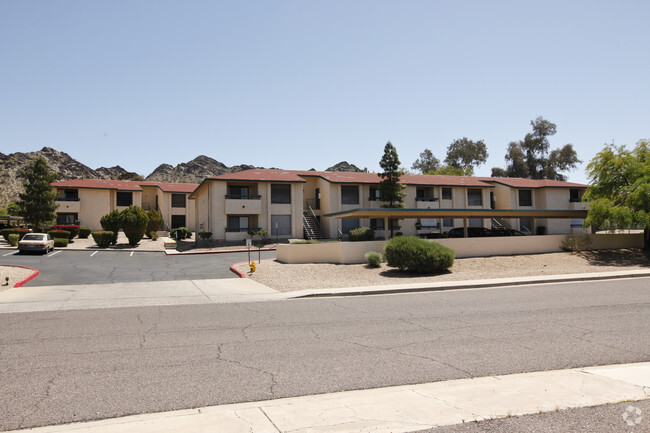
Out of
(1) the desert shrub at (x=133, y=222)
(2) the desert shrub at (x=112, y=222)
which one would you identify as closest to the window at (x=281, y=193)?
(1) the desert shrub at (x=133, y=222)

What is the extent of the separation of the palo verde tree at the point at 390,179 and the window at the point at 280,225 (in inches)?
375

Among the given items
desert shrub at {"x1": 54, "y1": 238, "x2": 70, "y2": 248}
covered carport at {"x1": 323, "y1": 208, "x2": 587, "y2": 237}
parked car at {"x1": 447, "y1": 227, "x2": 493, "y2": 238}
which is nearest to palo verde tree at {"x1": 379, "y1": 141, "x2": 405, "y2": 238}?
parked car at {"x1": 447, "y1": 227, "x2": 493, "y2": 238}

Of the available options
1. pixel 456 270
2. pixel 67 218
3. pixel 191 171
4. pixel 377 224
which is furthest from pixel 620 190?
pixel 191 171

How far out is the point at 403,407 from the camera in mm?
5117

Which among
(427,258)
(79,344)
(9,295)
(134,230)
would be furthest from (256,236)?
(79,344)

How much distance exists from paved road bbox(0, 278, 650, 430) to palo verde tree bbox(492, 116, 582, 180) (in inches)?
2789

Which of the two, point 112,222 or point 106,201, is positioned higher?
point 106,201

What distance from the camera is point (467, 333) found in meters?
9.08

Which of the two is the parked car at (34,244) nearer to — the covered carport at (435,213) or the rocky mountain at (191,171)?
the covered carport at (435,213)

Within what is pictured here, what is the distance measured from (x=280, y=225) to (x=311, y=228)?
3.14m

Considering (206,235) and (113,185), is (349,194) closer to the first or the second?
(206,235)

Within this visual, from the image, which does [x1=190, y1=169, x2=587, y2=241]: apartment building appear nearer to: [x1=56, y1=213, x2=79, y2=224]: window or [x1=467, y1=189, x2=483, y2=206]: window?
[x1=467, y1=189, x2=483, y2=206]: window

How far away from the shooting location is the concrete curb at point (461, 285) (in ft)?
53.2

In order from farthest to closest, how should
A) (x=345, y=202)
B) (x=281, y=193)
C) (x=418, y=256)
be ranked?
(x=345, y=202), (x=281, y=193), (x=418, y=256)
